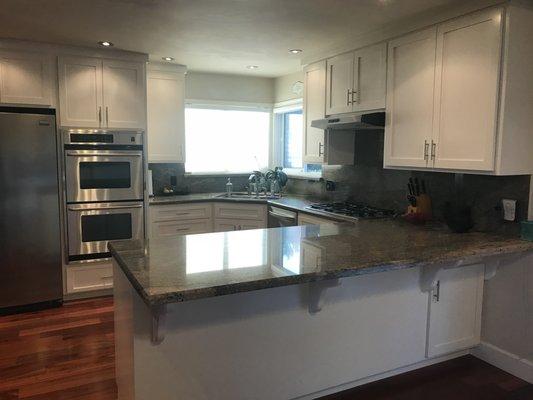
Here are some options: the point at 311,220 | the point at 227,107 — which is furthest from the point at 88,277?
the point at 227,107

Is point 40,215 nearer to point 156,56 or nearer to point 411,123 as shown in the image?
point 156,56

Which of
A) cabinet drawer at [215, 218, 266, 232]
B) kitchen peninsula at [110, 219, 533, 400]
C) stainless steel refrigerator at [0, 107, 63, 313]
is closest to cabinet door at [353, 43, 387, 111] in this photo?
kitchen peninsula at [110, 219, 533, 400]

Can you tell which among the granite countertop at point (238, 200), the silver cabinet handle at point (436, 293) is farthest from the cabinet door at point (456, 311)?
the granite countertop at point (238, 200)

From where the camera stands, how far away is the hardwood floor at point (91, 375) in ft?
8.03

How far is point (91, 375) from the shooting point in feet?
8.74

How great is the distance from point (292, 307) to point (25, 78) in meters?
3.07

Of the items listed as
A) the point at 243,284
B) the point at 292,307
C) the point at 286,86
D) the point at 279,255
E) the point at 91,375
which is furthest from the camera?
the point at 286,86

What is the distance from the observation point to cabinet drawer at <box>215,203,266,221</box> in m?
4.55

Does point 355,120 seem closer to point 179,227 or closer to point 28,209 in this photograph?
point 179,227

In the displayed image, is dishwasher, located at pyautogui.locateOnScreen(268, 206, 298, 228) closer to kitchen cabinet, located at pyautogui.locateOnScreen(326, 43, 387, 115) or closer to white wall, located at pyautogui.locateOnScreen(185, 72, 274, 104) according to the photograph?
kitchen cabinet, located at pyautogui.locateOnScreen(326, 43, 387, 115)

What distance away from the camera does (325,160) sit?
3.99 m

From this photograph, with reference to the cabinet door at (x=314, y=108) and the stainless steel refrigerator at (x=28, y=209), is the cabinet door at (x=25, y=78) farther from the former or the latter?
the cabinet door at (x=314, y=108)

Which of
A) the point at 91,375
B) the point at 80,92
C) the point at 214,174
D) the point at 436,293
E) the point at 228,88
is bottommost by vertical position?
the point at 91,375

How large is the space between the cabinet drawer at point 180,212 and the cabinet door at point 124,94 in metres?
0.87
